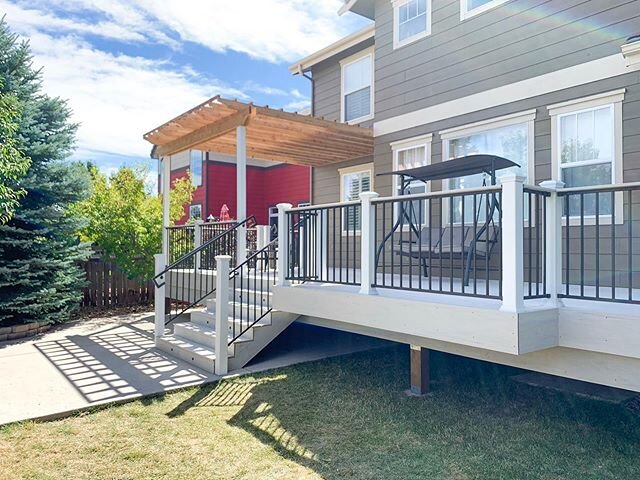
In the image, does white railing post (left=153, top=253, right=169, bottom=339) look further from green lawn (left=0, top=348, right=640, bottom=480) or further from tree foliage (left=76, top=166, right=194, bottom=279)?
tree foliage (left=76, top=166, right=194, bottom=279)

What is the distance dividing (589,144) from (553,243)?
7.45ft

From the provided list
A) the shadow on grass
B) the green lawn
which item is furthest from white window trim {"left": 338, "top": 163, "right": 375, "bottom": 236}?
the green lawn

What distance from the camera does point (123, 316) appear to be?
1030cm

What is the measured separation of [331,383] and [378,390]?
1.89ft

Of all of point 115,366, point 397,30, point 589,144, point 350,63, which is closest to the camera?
point 589,144

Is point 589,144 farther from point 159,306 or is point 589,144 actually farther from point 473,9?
point 159,306

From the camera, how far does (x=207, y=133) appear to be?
788 centimetres

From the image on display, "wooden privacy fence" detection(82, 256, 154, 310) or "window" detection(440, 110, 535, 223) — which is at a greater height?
"window" detection(440, 110, 535, 223)

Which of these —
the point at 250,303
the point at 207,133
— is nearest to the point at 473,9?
the point at 207,133

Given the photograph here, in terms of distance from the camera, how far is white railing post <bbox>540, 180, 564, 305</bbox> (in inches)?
155

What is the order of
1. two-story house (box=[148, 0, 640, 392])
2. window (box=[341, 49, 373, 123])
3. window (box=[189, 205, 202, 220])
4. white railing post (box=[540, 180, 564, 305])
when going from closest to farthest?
two-story house (box=[148, 0, 640, 392]), white railing post (box=[540, 180, 564, 305]), window (box=[341, 49, 373, 123]), window (box=[189, 205, 202, 220])

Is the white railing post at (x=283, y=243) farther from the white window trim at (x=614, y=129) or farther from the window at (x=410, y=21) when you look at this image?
the window at (x=410, y=21)

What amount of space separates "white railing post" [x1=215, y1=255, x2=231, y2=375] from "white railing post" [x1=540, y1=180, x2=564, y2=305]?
3.64m

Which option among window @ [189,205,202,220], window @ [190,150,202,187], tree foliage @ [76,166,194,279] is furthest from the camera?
window @ [190,150,202,187]
